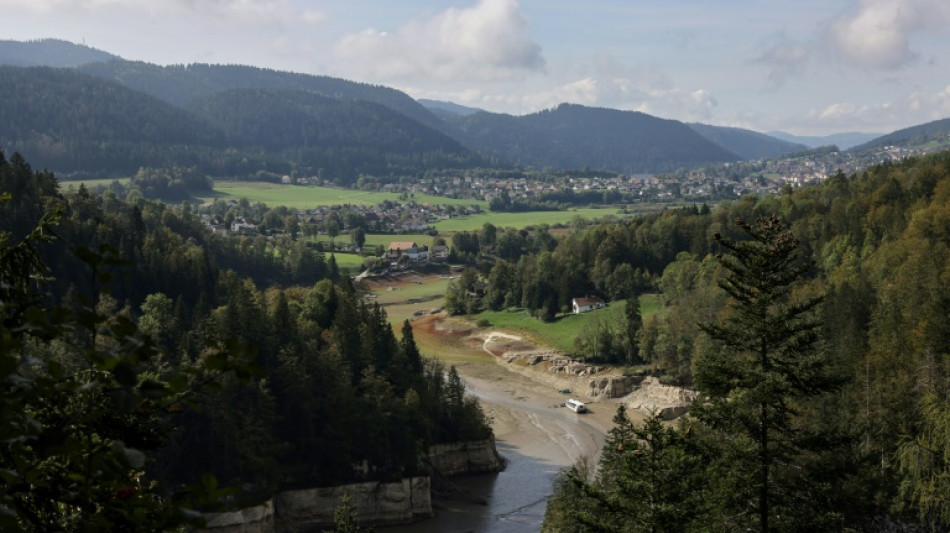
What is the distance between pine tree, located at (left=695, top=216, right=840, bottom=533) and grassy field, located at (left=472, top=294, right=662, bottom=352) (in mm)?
67641

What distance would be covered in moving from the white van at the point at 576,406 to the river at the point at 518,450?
612mm

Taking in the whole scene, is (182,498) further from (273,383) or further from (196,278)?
(196,278)

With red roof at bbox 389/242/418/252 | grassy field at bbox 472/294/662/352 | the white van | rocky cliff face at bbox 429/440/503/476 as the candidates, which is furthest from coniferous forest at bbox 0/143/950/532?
red roof at bbox 389/242/418/252

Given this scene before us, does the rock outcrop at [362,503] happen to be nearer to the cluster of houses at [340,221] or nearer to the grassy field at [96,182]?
the cluster of houses at [340,221]

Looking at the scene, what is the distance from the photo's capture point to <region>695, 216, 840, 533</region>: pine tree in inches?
630

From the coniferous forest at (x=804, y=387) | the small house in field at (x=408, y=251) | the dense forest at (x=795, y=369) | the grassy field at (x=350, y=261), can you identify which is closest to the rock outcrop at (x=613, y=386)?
the dense forest at (x=795, y=369)

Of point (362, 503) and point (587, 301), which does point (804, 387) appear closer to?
point (362, 503)

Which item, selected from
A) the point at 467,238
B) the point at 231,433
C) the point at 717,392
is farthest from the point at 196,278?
the point at 467,238

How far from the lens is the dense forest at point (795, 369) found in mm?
15648

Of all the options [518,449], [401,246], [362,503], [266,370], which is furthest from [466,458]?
[401,246]

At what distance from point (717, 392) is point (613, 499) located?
3.88m

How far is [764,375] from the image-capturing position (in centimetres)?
1605

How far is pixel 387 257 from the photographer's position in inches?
5369

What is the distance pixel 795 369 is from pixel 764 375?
884 mm
